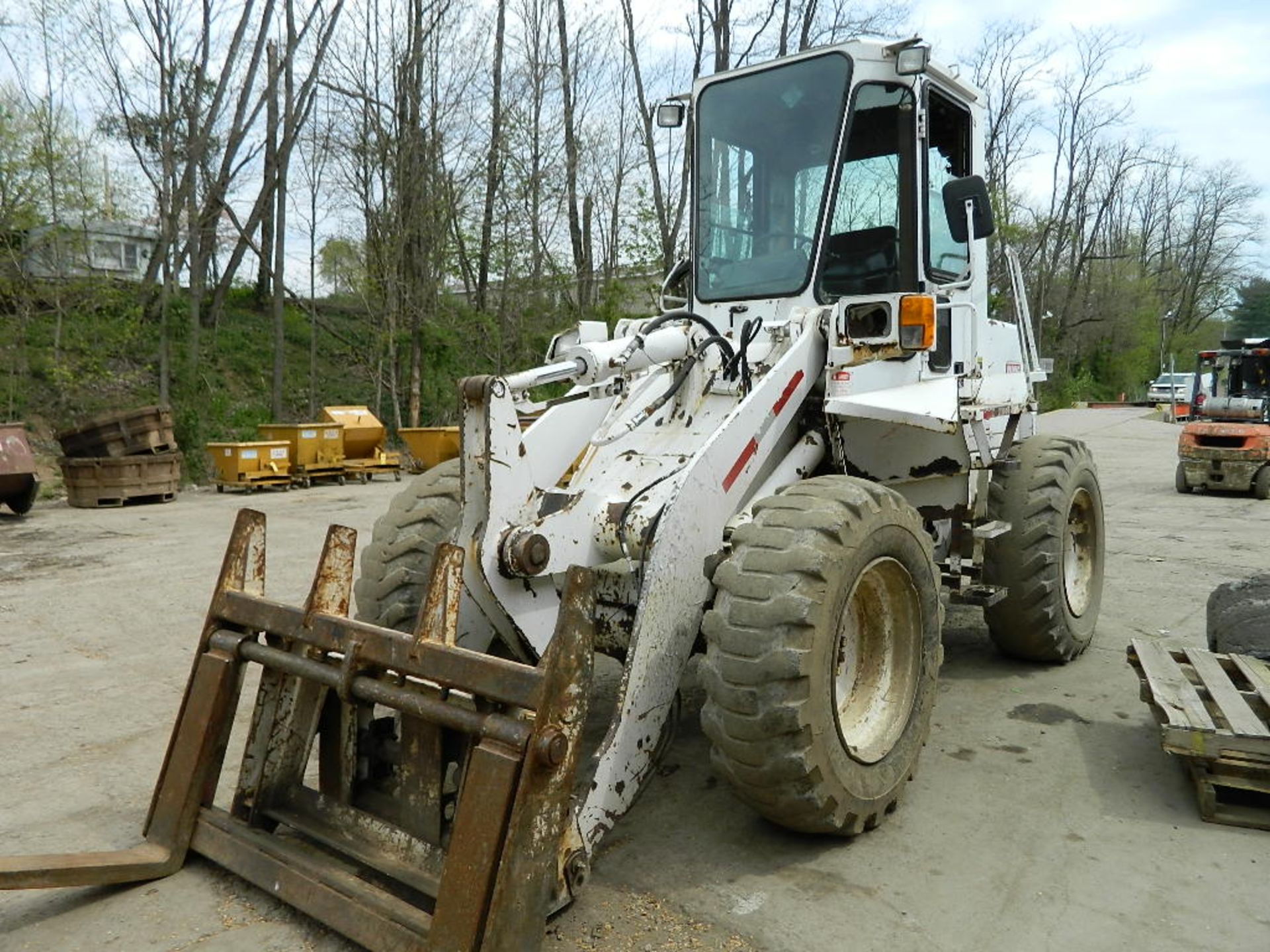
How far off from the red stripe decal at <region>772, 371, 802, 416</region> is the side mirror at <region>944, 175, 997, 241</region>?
120cm

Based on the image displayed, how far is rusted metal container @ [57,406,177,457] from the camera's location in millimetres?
13273

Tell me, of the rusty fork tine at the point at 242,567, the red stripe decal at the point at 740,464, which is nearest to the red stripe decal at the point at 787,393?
the red stripe decal at the point at 740,464

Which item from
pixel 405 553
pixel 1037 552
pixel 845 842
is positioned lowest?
pixel 845 842

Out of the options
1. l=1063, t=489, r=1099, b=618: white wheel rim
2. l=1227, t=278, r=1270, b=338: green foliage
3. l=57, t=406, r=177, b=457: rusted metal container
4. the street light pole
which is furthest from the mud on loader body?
l=1227, t=278, r=1270, b=338: green foliage

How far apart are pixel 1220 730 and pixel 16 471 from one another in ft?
41.0

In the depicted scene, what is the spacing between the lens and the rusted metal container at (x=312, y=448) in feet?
49.8

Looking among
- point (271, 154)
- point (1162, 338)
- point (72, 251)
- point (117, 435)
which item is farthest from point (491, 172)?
point (1162, 338)

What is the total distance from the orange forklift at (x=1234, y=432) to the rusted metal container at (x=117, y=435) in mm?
15459

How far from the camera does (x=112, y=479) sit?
12930 mm

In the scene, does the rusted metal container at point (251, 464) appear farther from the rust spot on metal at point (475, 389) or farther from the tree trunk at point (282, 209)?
the rust spot on metal at point (475, 389)

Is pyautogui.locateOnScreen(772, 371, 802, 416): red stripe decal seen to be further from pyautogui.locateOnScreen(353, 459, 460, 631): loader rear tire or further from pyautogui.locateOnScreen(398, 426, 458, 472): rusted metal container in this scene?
pyautogui.locateOnScreen(398, 426, 458, 472): rusted metal container

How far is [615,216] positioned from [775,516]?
Answer: 19.7m

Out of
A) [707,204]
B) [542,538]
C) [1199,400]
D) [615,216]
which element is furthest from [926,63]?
[615,216]

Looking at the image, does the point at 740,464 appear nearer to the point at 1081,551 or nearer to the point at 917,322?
the point at 917,322
